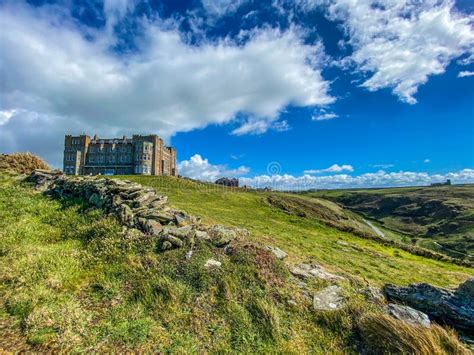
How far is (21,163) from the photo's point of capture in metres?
24.4

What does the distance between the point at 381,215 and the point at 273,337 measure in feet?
571

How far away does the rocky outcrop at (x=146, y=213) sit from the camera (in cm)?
1043

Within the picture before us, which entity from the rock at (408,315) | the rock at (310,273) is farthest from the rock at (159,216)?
the rock at (408,315)

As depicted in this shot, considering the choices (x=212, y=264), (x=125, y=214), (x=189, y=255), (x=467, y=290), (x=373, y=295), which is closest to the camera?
(x=467, y=290)

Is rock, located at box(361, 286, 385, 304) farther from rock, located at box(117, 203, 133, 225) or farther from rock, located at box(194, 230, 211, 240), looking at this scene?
rock, located at box(117, 203, 133, 225)

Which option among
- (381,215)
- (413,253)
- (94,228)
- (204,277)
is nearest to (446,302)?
(204,277)

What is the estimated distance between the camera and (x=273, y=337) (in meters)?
6.50

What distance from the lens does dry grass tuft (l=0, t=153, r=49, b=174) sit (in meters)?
23.5

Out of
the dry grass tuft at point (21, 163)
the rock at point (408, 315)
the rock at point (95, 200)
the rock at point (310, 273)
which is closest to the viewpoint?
the rock at point (408, 315)

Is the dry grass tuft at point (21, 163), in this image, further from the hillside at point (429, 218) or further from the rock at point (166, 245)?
the hillside at point (429, 218)

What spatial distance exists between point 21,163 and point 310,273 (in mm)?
26923

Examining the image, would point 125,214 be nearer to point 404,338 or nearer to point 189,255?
point 189,255

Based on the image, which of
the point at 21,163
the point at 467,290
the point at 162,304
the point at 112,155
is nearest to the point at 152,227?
the point at 162,304

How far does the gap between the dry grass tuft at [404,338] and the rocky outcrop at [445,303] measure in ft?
4.09
